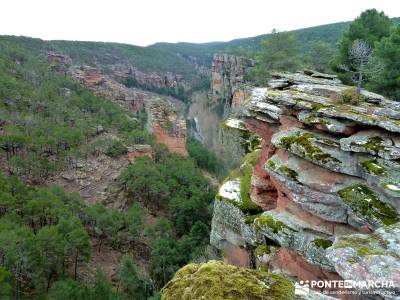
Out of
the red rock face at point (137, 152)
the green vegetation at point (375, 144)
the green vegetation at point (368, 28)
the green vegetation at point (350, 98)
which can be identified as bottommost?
the red rock face at point (137, 152)

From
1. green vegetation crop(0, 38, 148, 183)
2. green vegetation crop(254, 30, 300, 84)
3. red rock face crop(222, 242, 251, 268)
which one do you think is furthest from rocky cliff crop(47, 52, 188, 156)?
red rock face crop(222, 242, 251, 268)

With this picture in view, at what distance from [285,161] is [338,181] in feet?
6.77

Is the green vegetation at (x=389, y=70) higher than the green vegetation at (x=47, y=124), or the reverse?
the green vegetation at (x=389, y=70)

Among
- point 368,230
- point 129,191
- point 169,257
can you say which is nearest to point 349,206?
point 368,230

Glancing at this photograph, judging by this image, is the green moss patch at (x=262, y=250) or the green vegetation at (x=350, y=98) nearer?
the green vegetation at (x=350, y=98)

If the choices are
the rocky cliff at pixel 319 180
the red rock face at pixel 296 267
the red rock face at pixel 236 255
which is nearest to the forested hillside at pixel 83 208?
the red rock face at pixel 236 255

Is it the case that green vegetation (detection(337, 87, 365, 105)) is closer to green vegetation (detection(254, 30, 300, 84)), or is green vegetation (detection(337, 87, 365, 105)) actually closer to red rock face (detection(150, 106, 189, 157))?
green vegetation (detection(254, 30, 300, 84))

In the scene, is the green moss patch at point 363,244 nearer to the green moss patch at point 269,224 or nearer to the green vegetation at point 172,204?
the green moss patch at point 269,224

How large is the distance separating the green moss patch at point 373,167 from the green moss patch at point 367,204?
561 millimetres

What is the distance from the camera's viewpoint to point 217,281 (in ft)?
16.0

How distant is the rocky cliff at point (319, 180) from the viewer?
994 cm

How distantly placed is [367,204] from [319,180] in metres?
1.68

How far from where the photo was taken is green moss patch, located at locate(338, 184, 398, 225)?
9.53 m

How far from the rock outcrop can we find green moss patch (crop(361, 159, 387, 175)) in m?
56.5
